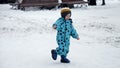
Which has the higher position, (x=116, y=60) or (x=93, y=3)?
(x=116, y=60)

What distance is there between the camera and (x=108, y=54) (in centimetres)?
890

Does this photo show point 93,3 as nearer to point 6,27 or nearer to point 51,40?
point 6,27

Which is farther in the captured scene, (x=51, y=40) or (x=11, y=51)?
(x=51, y=40)

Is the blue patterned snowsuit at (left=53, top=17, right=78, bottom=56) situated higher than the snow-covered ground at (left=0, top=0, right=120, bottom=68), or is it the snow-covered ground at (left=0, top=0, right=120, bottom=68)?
the blue patterned snowsuit at (left=53, top=17, right=78, bottom=56)

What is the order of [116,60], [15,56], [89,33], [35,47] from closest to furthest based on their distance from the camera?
[116,60] → [15,56] → [35,47] → [89,33]

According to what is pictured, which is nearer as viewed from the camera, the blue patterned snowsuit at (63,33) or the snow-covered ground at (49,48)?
the blue patterned snowsuit at (63,33)

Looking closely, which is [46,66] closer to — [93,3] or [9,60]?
[9,60]

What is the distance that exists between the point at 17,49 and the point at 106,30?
5556 millimetres

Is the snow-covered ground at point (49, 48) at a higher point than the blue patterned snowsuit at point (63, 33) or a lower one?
lower

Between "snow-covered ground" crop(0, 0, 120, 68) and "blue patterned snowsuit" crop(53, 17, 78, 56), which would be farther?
"snow-covered ground" crop(0, 0, 120, 68)

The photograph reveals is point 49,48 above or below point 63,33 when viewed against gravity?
below

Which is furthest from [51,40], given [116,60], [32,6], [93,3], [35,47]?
[93,3]

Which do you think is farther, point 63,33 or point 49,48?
point 49,48

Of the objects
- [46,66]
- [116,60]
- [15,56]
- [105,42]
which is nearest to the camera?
[46,66]
